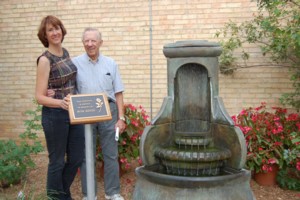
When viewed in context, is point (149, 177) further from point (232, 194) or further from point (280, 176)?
point (280, 176)

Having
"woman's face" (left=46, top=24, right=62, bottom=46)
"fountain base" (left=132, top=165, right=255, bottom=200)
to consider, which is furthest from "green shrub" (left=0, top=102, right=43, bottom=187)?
"fountain base" (left=132, top=165, right=255, bottom=200)

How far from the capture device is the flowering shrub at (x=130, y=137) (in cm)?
510

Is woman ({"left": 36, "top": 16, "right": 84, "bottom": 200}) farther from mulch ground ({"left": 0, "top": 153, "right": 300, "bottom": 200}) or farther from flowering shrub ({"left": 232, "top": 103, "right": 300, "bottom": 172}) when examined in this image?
flowering shrub ({"left": 232, "top": 103, "right": 300, "bottom": 172})

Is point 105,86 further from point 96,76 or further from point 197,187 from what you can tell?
point 197,187

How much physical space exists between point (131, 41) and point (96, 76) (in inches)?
100

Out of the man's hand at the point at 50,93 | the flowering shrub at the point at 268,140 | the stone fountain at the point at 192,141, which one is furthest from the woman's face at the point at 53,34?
the flowering shrub at the point at 268,140

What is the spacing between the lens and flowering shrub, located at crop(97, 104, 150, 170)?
16.7 feet

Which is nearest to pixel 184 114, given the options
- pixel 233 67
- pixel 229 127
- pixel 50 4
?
pixel 229 127

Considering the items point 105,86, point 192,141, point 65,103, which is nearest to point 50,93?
point 65,103

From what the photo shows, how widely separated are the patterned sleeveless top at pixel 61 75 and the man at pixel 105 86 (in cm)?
25

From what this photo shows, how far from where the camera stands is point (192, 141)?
3.49 metres

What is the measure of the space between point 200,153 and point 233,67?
9.83ft

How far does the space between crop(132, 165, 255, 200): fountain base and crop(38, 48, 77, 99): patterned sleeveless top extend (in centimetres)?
113

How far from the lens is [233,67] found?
19.5ft
